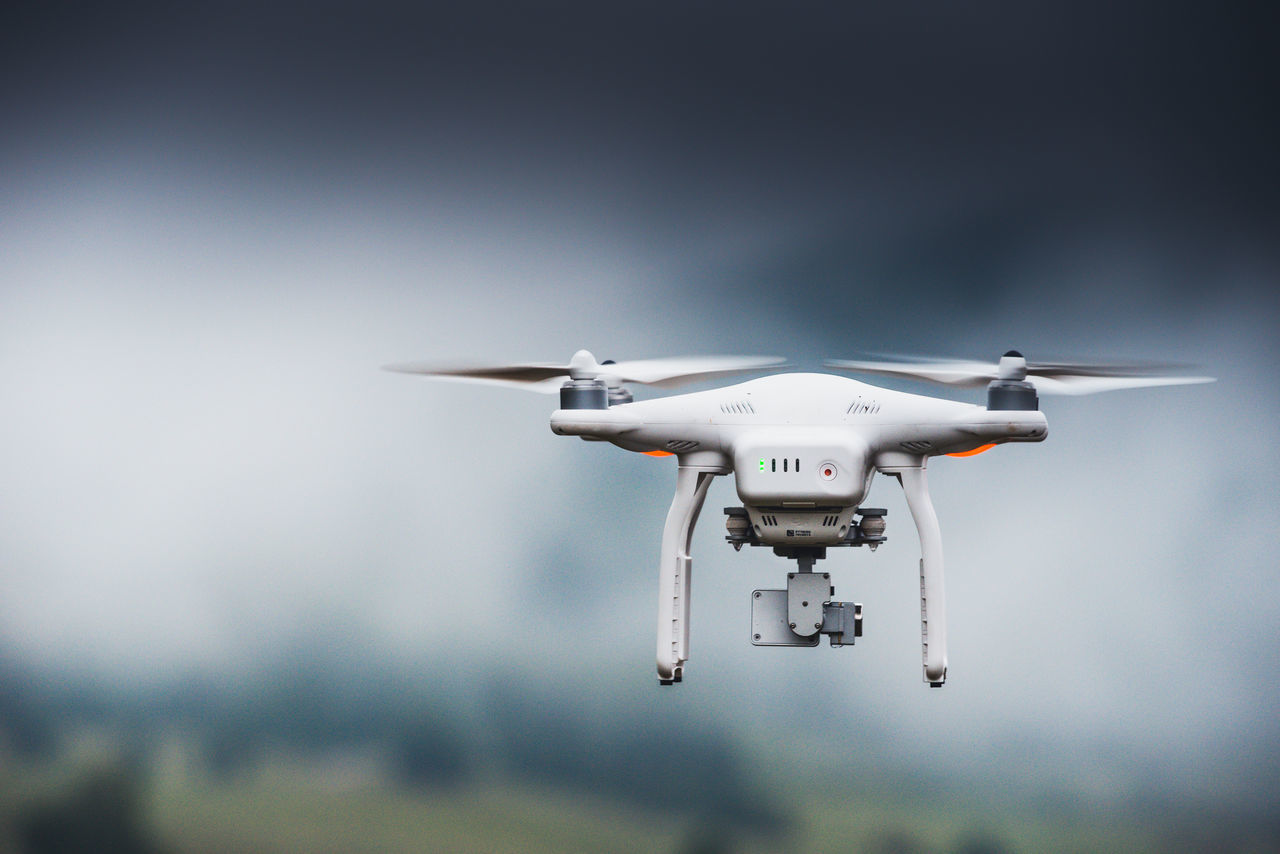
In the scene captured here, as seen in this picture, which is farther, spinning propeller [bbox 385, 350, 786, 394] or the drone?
spinning propeller [bbox 385, 350, 786, 394]

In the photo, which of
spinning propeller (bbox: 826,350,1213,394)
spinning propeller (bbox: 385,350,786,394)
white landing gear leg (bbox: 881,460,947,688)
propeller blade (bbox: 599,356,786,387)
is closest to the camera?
spinning propeller (bbox: 826,350,1213,394)

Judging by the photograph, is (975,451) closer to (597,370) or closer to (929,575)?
(929,575)

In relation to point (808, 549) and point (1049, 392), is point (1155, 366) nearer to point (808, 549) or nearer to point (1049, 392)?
point (1049, 392)

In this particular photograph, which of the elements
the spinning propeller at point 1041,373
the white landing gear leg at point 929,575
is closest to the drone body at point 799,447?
the white landing gear leg at point 929,575

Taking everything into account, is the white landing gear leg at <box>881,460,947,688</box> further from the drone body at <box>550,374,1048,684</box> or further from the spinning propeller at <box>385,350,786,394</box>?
the spinning propeller at <box>385,350,786,394</box>

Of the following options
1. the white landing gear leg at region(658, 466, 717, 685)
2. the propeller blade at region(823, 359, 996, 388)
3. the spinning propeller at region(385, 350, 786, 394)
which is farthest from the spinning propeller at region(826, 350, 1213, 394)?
the white landing gear leg at region(658, 466, 717, 685)

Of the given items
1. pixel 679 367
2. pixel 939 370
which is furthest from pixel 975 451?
pixel 679 367

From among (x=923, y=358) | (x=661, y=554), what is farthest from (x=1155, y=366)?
(x=661, y=554)
